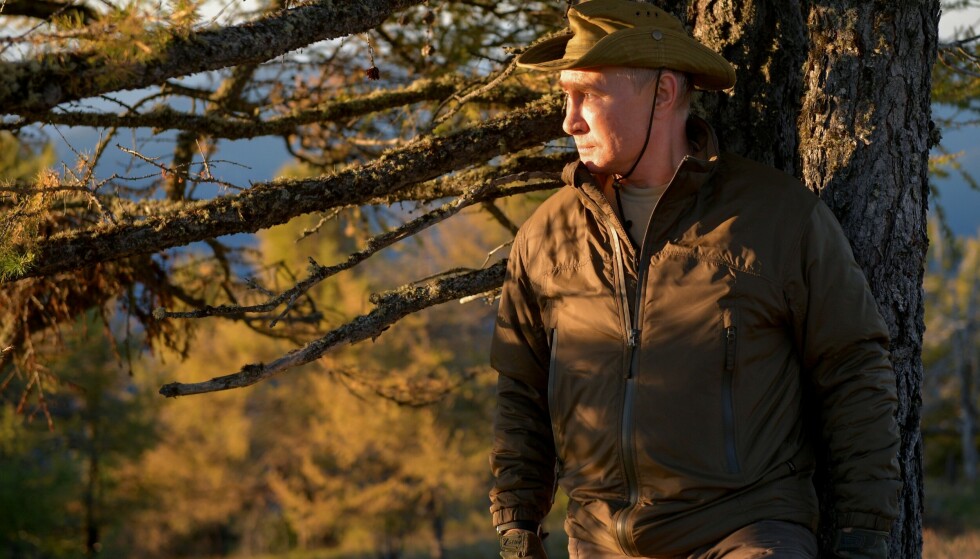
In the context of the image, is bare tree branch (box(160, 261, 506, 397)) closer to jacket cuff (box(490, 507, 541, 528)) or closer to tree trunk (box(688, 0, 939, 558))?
jacket cuff (box(490, 507, 541, 528))

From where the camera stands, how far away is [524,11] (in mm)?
5699

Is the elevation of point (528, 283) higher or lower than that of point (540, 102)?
lower

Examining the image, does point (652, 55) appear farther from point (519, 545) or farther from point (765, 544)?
point (519, 545)

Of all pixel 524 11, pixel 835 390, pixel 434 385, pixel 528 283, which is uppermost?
pixel 524 11

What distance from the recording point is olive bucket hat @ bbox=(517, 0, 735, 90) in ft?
8.93

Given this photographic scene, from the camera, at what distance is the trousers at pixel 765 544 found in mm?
2420

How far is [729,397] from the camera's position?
254 centimetres

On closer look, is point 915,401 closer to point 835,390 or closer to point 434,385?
point 835,390

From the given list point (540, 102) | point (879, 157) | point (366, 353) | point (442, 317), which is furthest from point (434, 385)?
point (442, 317)

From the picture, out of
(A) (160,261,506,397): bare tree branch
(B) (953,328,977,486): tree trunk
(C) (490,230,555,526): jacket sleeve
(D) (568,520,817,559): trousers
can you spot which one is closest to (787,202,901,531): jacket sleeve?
(D) (568,520,817,559): trousers

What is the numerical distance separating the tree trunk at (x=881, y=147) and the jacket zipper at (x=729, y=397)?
65 cm

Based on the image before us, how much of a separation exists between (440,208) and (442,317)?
34.1m

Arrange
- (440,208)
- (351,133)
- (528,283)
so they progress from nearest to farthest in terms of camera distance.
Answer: (528,283) < (440,208) < (351,133)

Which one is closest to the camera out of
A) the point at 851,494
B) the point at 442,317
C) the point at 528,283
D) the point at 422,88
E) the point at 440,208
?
the point at 851,494
